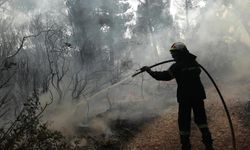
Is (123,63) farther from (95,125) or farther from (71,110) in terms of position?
(95,125)

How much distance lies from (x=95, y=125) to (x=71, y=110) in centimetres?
219

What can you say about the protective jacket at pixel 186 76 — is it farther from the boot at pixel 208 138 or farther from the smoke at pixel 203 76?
the smoke at pixel 203 76

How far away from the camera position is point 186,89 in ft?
21.3

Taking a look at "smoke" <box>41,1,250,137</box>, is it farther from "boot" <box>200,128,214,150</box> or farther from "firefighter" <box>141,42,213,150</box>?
"boot" <box>200,128,214,150</box>

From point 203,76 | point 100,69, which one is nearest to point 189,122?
point 203,76

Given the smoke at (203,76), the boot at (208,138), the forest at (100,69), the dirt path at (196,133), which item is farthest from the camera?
the smoke at (203,76)

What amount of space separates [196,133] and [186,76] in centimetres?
289

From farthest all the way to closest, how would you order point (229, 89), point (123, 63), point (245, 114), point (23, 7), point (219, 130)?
point (23, 7) < point (123, 63) < point (229, 89) < point (245, 114) < point (219, 130)

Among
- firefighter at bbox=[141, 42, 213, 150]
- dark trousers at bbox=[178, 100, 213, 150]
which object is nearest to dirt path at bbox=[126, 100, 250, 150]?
dark trousers at bbox=[178, 100, 213, 150]

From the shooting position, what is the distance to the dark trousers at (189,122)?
6.45m

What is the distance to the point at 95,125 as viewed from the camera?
10461 millimetres

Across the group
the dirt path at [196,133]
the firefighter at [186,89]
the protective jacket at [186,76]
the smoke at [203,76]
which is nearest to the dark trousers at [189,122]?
the firefighter at [186,89]

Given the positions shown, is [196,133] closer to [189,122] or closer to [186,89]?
[189,122]

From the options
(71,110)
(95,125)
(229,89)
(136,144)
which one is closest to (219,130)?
(136,144)
